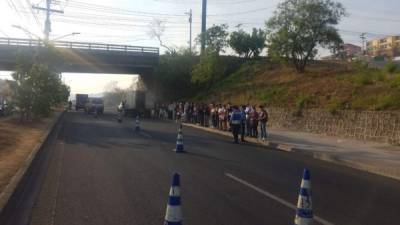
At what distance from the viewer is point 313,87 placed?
3753 centimetres

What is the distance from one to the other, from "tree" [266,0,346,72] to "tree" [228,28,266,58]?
60.1 feet

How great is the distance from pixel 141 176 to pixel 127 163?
8.11 ft

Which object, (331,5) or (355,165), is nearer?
(355,165)

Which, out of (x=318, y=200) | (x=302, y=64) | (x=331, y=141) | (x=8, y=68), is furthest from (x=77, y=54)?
(x=318, y=200)

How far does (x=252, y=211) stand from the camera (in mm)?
8742

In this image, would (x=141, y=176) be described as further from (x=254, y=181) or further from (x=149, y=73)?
(x=149, y=73)

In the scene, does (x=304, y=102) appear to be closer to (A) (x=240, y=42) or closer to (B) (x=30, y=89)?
(B) (x=30, y=89)

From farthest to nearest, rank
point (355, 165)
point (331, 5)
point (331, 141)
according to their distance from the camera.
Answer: point (331, 5) → point (331, 141) → point (355, 165)

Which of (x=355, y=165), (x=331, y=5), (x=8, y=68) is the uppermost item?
(x=331, y=5)

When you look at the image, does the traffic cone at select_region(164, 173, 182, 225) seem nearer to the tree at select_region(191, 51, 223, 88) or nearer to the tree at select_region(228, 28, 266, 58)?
the tree at select_region(191, 51, 223, 88)

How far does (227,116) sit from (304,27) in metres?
12.2

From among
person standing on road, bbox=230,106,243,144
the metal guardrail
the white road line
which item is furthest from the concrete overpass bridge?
the white road line

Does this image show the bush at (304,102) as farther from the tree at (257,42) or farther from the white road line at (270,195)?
the tree at (257,42)

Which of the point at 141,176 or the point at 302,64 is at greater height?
the point at 302,64
